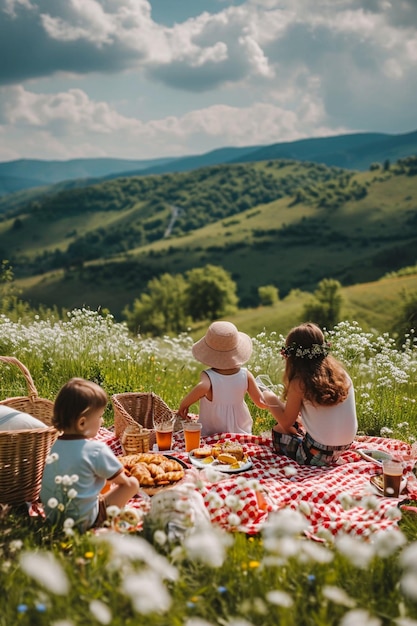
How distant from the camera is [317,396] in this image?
584cm

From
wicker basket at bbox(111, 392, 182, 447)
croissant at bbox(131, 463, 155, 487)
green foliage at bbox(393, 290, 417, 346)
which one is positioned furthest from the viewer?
green foliage at bbox(393, 290, 417, 346)

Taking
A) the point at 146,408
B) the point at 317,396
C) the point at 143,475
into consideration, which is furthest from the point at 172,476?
the point at 146,408

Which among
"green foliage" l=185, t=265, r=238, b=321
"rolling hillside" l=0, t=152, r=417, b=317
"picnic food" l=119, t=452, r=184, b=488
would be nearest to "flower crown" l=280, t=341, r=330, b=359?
"picnic food" l=119, t=452, r=184, b=488

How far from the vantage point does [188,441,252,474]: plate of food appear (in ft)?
17.9

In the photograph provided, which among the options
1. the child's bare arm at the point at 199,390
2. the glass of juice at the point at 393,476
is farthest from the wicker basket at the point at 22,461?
the glass of juice at the point at 393,476

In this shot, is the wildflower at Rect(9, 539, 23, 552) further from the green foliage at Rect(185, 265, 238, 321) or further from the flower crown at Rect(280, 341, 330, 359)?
the green foliage at Rect(185, 265, 238, 321)

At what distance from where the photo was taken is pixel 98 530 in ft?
14.2

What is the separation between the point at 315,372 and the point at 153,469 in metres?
1.87

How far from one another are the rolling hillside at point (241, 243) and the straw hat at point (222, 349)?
9300cm

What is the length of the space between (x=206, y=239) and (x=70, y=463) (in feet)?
462

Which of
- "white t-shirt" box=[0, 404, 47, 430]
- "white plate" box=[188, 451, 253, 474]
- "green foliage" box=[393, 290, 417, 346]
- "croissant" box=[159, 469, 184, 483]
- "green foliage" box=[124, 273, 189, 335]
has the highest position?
"white t-shirt" box=[0, 404, 47, 430]

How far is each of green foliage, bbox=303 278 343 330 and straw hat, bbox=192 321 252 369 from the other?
64057 mm

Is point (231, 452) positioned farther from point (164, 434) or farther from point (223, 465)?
point (164, 434)

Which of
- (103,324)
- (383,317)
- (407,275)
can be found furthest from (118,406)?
(407,275)
